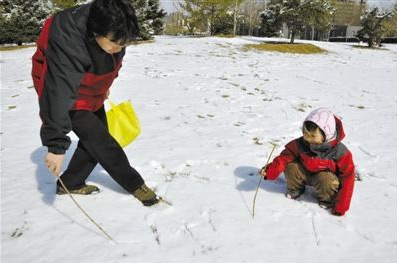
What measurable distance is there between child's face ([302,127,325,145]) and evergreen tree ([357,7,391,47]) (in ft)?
94.5

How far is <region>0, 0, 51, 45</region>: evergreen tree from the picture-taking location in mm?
25469

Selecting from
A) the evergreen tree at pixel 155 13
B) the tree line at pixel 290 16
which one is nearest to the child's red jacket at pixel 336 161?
the tree line at pixel 290 16

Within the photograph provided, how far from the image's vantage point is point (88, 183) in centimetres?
336

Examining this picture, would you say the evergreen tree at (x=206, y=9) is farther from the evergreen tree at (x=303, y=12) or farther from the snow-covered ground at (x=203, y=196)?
the snow-covered ground at (x=203, y=196)

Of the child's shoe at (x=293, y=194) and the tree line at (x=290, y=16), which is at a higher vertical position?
the tree line at (x=290, y=16)

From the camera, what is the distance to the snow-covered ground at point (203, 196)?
97.8 inches

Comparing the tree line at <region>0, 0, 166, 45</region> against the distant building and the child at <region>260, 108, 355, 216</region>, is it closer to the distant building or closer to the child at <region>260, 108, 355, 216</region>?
the child at <region>260, 108, 355, 216</region>

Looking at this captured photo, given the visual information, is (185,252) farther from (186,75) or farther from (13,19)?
(13,19)

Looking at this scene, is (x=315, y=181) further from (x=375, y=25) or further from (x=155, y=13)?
(x=155, y=13)

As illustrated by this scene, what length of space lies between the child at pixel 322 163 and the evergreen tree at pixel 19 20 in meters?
27.8

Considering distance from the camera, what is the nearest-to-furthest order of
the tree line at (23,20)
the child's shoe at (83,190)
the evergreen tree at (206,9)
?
the child's shoe at (83,190), the tree line at (23,20), the evergreen tree at (206,9)

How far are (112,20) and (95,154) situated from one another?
112 centimetres

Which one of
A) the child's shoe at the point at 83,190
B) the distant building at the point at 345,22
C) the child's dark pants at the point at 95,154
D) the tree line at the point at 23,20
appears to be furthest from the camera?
the distant building at the point at 345,22

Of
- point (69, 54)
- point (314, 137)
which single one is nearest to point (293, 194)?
point (314, 137)
